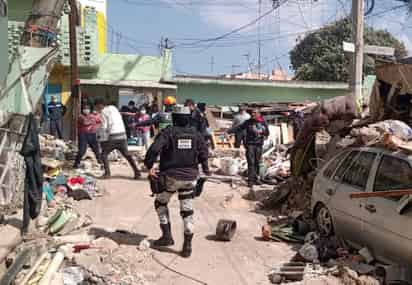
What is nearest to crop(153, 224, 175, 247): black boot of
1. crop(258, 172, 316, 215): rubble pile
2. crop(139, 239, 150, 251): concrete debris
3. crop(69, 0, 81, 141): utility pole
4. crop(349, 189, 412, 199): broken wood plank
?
crop(139, 239, 150, 251): concrete debris

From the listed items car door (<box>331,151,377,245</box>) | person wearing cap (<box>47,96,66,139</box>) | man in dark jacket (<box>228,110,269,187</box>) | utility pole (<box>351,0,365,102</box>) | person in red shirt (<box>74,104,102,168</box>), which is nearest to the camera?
car door (<box>331,151,377,245</box>)

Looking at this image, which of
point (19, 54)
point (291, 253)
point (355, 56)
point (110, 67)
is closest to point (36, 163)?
point (19, 54)

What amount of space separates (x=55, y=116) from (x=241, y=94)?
39.7ft

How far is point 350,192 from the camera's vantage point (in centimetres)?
694

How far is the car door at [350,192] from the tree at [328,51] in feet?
96.7

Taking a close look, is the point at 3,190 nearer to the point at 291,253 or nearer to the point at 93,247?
the point at 93,247

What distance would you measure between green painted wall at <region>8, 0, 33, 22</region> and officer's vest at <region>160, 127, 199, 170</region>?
15485 millimetres

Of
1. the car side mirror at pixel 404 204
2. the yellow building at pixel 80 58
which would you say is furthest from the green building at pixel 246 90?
the car side mirror at pixel 404 204

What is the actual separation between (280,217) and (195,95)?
18.3m

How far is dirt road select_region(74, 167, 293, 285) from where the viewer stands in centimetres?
645

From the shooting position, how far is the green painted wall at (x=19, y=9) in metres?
20.4

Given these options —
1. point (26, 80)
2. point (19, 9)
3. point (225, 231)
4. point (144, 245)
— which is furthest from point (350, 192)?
point (19, 9)

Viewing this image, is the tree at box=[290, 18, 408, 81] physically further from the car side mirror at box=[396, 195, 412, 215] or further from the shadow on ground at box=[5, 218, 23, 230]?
the car side mirror at box=[396, 195, 412, 215]

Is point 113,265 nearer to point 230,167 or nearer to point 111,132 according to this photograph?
point 111,132
